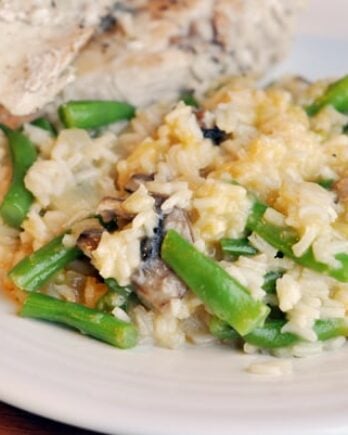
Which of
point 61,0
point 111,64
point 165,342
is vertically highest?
point 61,0

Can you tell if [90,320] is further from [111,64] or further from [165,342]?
[111,64]

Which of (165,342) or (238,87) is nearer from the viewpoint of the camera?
(165,342)

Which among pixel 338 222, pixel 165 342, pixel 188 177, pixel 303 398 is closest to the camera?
pixel 303 398

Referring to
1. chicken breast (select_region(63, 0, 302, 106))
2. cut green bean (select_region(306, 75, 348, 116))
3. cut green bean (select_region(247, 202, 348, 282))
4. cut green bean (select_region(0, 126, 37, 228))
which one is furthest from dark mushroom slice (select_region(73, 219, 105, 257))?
cut green bean (select_region(306, 75, 348, 116))

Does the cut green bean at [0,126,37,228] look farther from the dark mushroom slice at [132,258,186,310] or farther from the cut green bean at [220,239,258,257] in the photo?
the cut green bean at [220,239,258,257]

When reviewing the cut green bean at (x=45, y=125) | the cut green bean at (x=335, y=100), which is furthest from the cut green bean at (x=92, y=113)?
the cut green bean at (x=335, y=100)

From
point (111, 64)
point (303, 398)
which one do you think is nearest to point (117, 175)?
point (111, 64)
